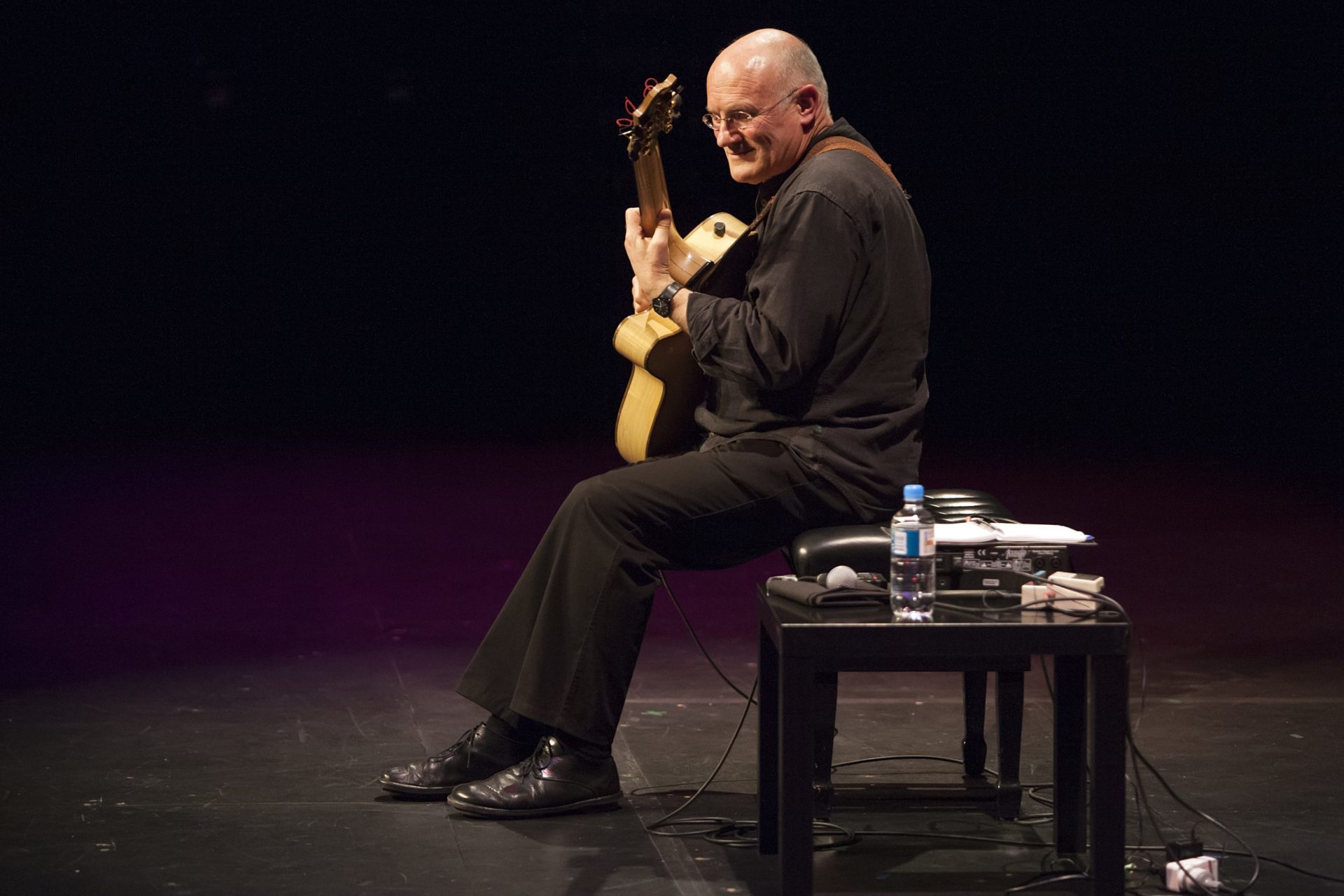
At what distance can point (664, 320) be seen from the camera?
3211mm

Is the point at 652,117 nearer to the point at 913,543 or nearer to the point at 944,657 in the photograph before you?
the point at 913,543

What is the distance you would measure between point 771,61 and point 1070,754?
4.38ft

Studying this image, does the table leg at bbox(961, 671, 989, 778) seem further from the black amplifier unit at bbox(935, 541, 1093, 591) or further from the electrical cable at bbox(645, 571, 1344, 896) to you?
the black amplifier unit at bbox(935, 541, 1093, 591)

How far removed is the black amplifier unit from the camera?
260cm

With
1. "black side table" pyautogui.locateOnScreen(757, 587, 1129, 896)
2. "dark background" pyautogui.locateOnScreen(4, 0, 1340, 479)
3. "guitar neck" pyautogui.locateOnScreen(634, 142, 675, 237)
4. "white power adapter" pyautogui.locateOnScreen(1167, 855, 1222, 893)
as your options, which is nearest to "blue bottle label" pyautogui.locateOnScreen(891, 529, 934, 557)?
"black side table" pyautogui.locateOnScreen(757, 587, 1129, 896)

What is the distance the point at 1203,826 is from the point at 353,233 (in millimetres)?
7062

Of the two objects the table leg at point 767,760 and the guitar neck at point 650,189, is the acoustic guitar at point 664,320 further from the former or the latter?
the table leg at point 767,760

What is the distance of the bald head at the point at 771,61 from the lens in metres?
3.02

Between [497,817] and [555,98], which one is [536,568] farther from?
[555,98]

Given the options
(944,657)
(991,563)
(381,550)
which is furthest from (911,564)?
(381,550)

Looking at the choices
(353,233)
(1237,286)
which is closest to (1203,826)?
(1237,286)

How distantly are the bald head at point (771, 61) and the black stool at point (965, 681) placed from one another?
0.78 m

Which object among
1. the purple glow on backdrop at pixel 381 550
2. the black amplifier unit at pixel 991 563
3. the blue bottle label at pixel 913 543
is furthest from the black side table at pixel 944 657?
the purple glow on backdrop at pixel 381 550

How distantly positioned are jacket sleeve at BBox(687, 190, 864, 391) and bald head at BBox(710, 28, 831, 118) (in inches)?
10.2
